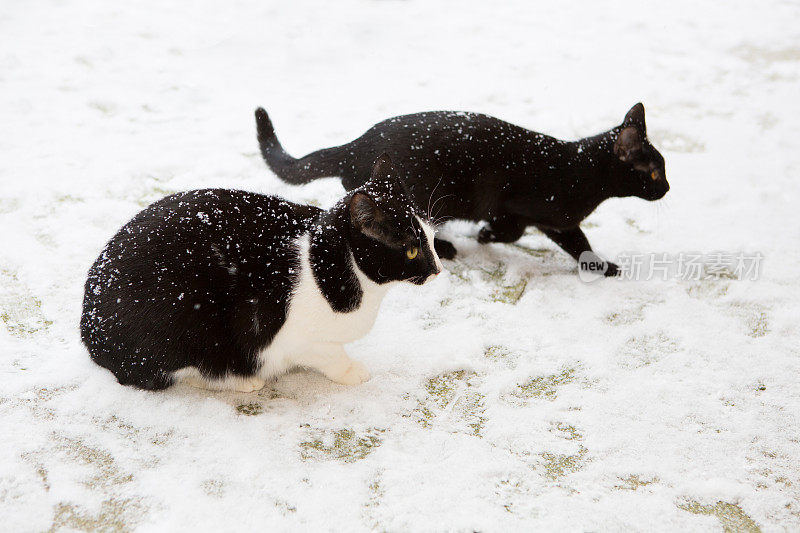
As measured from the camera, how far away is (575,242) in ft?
10.5

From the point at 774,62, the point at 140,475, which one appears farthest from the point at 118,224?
the point at 774,62

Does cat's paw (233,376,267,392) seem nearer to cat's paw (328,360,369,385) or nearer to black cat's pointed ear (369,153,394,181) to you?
cat's paw (328,360,369,385)

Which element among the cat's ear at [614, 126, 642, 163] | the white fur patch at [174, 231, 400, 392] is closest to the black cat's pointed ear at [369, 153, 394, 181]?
the white fur patch at [174, 231, 400, 392]

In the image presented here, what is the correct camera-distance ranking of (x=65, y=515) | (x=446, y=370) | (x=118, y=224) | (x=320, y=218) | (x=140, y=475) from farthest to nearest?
1. (x=118, y=224)
2. (x=446, y=370)
3. (x=320, y=218)
4. (x=140, y=475)
5. (x=65, y=515)

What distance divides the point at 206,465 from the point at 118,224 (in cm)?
151

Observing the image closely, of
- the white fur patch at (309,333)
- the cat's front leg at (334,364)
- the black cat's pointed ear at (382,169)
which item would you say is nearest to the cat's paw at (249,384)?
the white fur patch at (309,333)

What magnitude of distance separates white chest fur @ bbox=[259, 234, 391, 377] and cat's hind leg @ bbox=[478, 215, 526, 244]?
1105mm

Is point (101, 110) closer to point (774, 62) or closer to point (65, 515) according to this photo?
point (65, 515)

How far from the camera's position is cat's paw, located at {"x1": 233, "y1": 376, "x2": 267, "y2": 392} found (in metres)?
2.26

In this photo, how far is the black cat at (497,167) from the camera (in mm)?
2883

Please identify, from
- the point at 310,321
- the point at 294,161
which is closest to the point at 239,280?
the point at 310,321

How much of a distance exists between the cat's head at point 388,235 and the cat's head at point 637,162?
4.35ft

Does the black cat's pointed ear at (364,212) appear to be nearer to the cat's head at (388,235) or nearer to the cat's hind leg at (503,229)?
the cat's head at (388,235)

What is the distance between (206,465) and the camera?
197 centimetres
